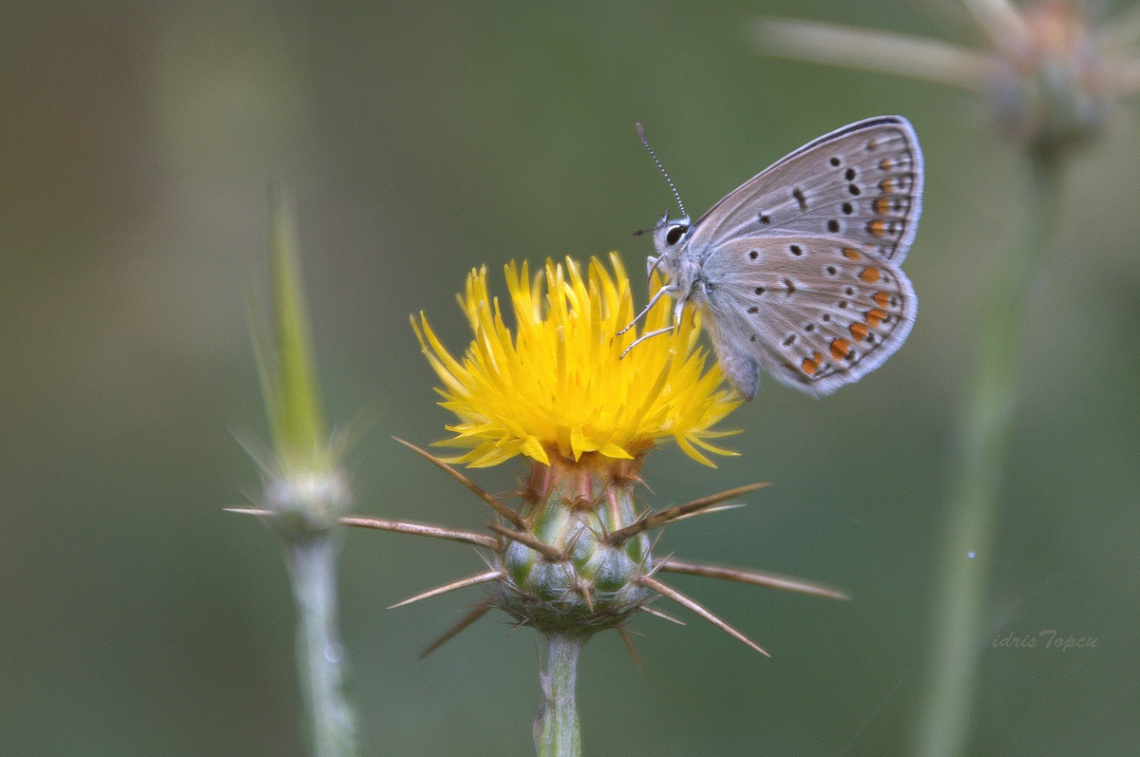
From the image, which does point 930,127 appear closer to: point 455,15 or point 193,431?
point 455,15

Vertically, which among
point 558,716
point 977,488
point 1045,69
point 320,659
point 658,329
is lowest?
point 558,716

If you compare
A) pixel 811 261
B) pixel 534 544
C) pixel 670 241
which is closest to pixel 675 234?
pixel 670 241

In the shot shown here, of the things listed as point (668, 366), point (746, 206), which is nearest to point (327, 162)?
point (746, 206)

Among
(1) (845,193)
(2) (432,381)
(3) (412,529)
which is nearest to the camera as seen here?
(3) (412,529)

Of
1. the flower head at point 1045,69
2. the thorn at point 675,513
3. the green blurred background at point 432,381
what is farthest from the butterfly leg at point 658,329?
the green blurred background at point 432,381

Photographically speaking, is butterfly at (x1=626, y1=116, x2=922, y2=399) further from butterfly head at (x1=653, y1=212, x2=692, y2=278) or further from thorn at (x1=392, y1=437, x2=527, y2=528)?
thorn at (x1=392, y1=437, x2=527, y2=528)

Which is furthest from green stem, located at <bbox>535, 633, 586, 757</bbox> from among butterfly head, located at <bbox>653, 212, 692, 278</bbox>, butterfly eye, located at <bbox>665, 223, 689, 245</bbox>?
butterfly eye, located at <bbox>665, 223, 689, 245</bbox>

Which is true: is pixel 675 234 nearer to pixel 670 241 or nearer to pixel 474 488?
pixel 670 241
